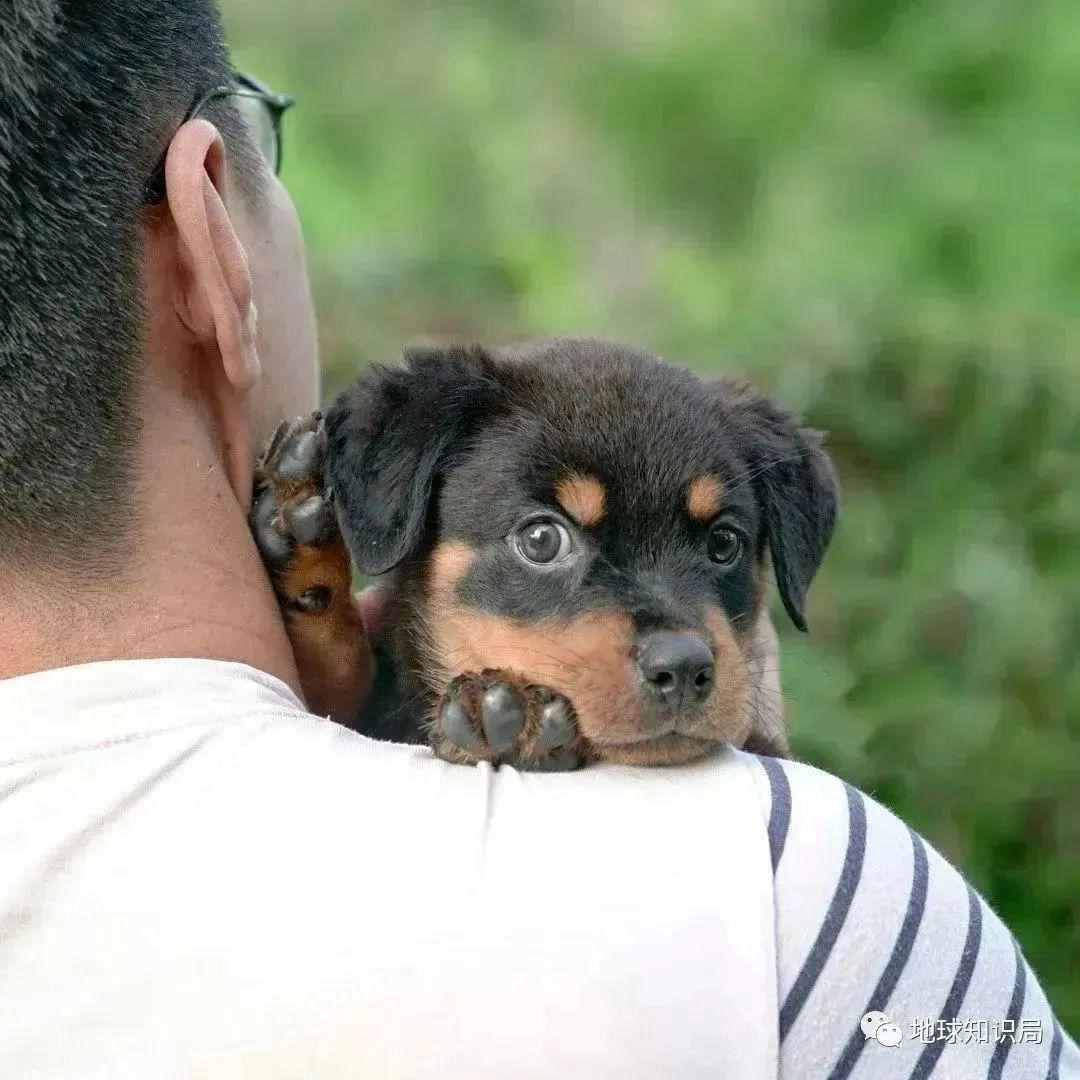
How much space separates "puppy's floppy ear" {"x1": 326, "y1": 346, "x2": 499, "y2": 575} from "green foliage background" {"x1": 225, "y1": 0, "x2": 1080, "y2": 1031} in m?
1.85

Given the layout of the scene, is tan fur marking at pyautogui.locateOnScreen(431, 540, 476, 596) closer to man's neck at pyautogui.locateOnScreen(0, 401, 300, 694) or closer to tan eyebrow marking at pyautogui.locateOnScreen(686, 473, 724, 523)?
tan eyebrow marking at pyautogui.locateOnScreen(686, 473, 724, 523)

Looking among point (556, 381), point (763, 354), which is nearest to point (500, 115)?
point (763, 354)

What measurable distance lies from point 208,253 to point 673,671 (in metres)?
1.00

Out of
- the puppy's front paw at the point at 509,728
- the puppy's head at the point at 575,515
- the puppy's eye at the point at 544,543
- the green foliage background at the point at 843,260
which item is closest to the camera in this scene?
the puppy's front paw at the point at 509,728

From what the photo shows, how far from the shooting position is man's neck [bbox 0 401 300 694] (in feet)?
6.71

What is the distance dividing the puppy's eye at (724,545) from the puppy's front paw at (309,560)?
714 mm

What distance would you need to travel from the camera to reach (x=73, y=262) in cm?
202

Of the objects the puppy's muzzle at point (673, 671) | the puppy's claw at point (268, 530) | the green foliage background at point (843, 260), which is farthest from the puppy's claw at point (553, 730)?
the green foliage background at point (843, 260)

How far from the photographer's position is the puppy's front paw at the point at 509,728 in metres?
2.41

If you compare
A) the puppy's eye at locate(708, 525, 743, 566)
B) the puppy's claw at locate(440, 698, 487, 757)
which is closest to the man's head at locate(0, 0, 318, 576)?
the puppy's claw at locate(440, 698, 487, 757)

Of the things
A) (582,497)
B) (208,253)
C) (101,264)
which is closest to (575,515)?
(582,497)

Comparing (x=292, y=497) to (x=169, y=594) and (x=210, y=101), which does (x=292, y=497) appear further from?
(x=210, y=101)

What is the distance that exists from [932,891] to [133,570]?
115 cm

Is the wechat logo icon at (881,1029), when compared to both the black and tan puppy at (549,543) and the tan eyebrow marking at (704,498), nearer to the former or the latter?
the black and tan puppy at (549,543)
